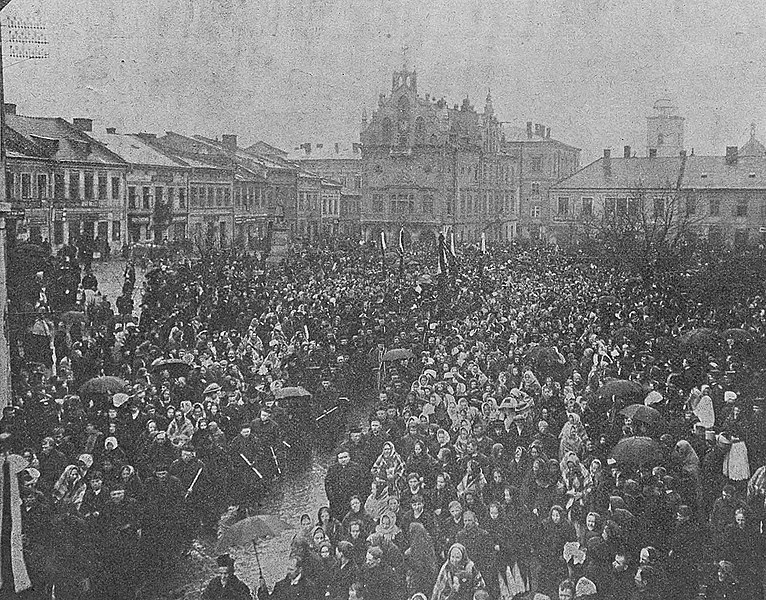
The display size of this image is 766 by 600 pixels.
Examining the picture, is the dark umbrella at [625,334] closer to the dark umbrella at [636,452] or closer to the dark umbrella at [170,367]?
the dark umbrella at [636,452]

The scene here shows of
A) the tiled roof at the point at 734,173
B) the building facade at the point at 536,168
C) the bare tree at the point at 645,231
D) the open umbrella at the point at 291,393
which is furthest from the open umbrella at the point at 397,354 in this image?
the tiled roof at the point at 734,173

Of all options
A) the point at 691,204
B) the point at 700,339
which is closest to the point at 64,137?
the point at 691,204

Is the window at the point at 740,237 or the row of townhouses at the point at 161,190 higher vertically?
the row of townhouses at the point at 161,190

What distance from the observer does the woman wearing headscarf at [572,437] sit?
493cm

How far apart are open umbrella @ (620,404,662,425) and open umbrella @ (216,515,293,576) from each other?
2.11m

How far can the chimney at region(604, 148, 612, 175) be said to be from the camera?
5328 mm

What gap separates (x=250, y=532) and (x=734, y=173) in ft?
12.1

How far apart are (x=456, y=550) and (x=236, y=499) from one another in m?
1.26

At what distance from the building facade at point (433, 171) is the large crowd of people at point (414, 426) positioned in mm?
214

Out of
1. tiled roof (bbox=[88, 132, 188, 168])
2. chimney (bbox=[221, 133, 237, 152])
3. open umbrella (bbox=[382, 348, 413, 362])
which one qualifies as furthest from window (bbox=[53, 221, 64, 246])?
open umbrella (bbox=[382, 348, 413, 362])

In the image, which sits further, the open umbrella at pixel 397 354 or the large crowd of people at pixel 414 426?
the open umbrella at pixel 397 354

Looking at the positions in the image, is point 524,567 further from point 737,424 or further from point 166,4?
point 166,4

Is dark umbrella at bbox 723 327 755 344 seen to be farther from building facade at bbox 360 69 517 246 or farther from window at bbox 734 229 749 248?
building facade at bbox 360 69 517 246

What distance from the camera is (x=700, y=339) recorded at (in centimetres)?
537
